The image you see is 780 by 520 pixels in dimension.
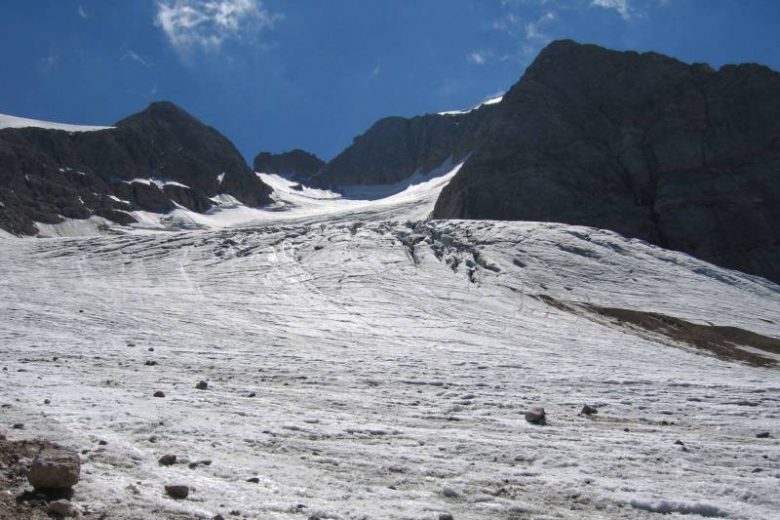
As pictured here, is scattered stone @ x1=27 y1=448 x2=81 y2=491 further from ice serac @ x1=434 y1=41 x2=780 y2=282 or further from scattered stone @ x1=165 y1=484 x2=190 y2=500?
ice serac @ x1=434 y1=41 x2=780 y2=282

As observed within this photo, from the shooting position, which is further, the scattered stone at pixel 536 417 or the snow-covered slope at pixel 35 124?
the snow-covered slope at pixel 35 124

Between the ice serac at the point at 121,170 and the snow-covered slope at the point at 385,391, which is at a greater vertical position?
the ice serac at the point at 121,170

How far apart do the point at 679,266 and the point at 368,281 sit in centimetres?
1924

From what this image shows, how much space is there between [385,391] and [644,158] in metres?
78.8

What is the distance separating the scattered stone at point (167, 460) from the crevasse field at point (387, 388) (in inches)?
4.5

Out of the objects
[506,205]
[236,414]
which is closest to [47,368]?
[236,414]

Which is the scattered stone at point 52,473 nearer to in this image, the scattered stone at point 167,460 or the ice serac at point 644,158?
the scattered stone at point 167,460

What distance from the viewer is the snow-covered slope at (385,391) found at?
760cm

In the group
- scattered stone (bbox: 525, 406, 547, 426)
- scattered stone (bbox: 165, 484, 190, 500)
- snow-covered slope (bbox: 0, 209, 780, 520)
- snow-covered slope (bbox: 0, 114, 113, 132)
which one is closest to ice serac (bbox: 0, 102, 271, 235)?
snow-covered slope (bbox: 0, 114, 113, 132)

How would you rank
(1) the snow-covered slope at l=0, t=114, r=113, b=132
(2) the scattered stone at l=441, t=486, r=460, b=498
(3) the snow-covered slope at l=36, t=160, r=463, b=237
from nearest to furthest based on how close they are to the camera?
(2) the scattered stone at l=441, t=486, r=460, b=498 → (3) the snow-covered slope at l=36, t=160, r=463, b=237 → (1) the snow-covered slope at l=0, t=114, r=113, b=132

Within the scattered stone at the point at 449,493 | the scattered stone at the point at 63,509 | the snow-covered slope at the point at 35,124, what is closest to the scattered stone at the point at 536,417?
the scattered stone at the point at 449,493

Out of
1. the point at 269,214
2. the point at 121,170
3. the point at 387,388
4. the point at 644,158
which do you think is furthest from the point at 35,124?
the point at 387,388

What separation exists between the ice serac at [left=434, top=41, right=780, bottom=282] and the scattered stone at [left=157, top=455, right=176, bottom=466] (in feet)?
226

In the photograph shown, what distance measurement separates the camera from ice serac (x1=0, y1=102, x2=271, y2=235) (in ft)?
371
